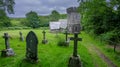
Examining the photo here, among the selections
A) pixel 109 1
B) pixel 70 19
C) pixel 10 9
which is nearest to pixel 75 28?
pixel 70 19

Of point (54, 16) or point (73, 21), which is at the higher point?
point (54, 16)

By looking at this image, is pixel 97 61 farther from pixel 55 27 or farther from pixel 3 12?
pixel 55 27

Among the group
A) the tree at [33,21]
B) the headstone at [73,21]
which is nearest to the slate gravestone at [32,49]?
the headstone at [73,21]

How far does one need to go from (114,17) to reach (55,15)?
77.3m

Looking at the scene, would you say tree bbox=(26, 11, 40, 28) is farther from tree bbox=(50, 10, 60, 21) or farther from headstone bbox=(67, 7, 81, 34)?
headstone bbox=(67, 7, 81, 34)

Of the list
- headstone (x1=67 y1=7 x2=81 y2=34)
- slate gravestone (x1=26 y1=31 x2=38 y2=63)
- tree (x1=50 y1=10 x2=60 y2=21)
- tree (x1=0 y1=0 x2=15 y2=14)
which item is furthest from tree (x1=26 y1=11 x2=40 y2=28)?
slate gravestone (x1=26 y1=31 x2=38 y2=63)

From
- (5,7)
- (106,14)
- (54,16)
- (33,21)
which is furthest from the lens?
(54,16)

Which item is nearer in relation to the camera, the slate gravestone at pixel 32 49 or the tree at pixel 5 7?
the slate gravestone at pixel 32 49

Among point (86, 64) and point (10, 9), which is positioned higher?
point (10, 9)

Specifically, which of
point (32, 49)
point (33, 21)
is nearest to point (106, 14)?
point (32, 49)

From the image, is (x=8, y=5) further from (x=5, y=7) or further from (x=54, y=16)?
(x=54, y=16)

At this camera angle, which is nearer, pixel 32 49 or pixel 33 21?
pixel 32 49

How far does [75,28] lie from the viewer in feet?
172

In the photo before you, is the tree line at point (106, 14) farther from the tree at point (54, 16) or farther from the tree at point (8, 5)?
the tree at point (54, 16)
